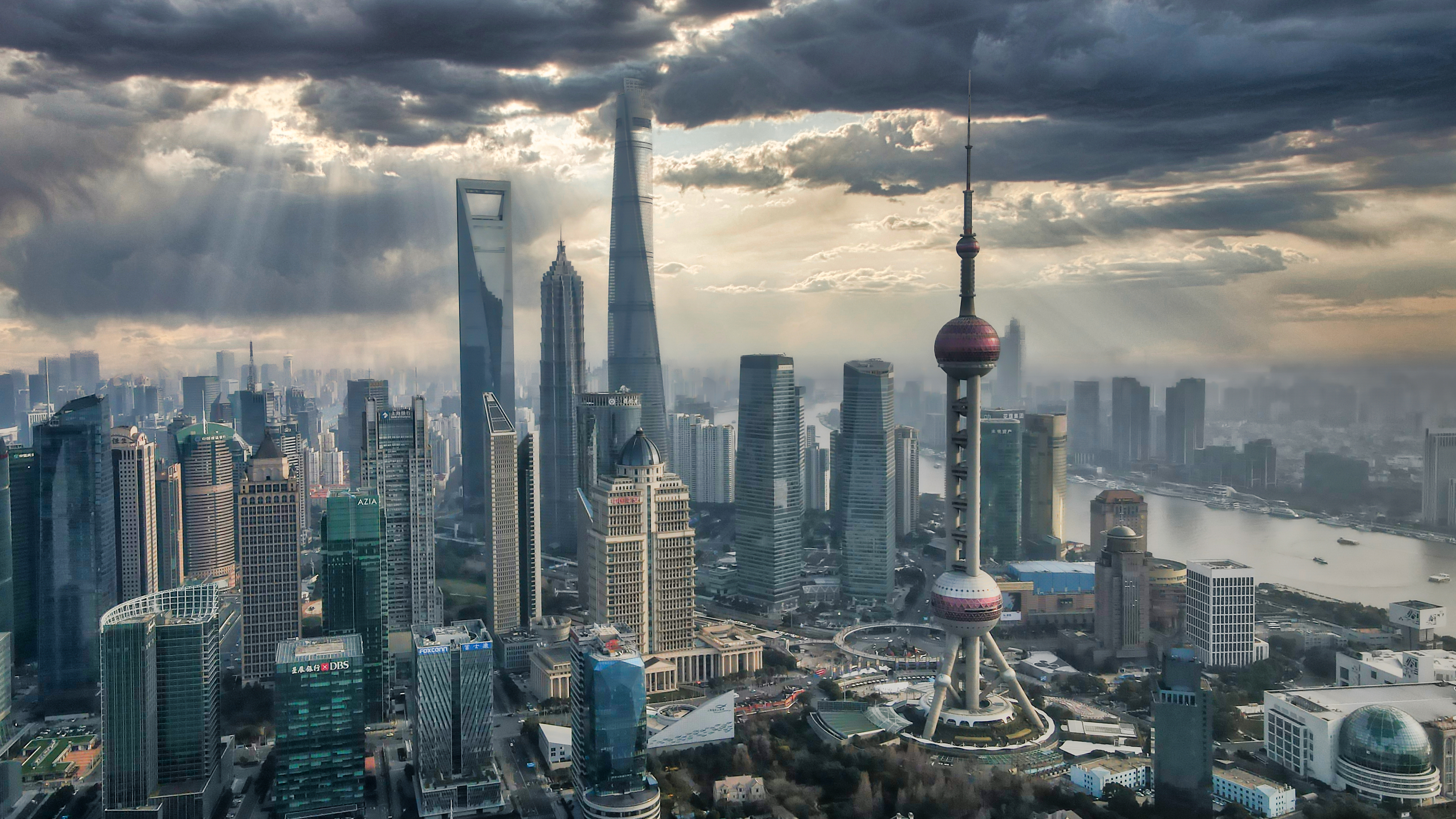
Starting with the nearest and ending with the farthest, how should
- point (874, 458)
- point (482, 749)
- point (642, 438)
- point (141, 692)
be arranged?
point (141, 692) → point (482, 749) → point (642, 438) → point (874, 458)

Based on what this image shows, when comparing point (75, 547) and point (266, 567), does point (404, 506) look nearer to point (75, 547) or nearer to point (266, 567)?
point (266, 567)

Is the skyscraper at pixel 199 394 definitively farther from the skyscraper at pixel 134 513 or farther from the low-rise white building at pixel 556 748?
the low-rise white building at pixel 556 748

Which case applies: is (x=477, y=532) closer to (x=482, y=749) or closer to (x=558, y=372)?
(x=558, y=372)

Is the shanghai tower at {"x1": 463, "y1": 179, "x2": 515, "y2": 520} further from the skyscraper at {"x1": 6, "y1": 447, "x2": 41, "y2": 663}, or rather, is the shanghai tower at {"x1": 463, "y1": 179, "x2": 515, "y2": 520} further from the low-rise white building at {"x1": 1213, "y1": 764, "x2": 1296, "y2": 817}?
the low-rise white building at {"x1": 1213, "y1": 764, "x2": 1296, "y2": 817}

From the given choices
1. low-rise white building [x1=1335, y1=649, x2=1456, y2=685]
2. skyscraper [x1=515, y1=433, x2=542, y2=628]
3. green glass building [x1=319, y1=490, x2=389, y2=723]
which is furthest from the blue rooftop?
green glass building [x1=319, y1=490, x2=389, y2=723]

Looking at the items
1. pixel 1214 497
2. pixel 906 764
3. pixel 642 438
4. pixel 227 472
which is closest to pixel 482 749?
pixel 906 764

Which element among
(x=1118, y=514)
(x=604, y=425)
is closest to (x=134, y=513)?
(x=604, y=425)

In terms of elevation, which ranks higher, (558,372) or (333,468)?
(558,372)
